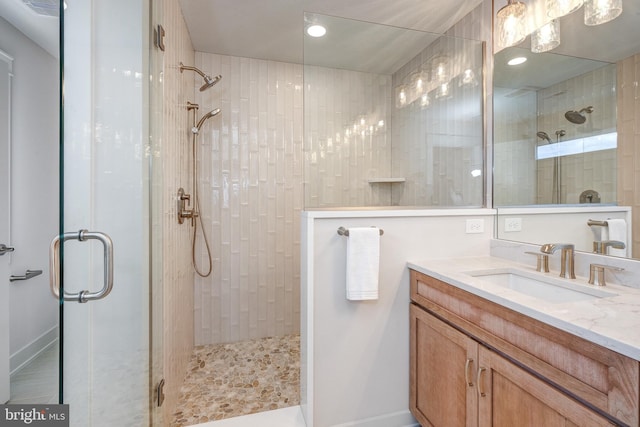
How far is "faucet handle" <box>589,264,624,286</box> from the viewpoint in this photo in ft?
3.91

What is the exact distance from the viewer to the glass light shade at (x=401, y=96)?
77.7 inches

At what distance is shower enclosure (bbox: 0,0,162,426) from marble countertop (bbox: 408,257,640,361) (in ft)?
4.31

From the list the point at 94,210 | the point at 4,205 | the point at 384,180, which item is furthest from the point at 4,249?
the point at 384,180

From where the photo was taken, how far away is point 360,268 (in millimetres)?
1564

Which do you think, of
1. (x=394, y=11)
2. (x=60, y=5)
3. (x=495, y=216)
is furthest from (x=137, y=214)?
(x=394, y=11)

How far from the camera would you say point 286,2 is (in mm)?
1977

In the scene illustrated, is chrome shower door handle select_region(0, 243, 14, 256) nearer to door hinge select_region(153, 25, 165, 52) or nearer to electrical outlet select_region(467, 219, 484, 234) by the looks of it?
door hinge select_region(153, 25, 165, 52)

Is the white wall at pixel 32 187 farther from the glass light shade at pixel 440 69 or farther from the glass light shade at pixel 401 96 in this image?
the glass light shade at pixel 440 69

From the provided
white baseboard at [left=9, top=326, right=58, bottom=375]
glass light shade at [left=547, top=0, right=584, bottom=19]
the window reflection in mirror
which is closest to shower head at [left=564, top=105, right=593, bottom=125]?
the window reflection in mirror

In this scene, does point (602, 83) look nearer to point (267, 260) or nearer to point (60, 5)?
point (60, 5)

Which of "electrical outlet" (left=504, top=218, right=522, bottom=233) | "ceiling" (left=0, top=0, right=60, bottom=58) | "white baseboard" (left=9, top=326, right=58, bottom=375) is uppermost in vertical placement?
"ceiling" (left=0, top=0, right=60, bottom=58)

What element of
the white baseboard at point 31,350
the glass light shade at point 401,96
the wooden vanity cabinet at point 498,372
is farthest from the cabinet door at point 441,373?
the white baseboard at point 31,350

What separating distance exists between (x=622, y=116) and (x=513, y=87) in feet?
2.18

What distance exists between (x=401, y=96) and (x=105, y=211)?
1.79 m
